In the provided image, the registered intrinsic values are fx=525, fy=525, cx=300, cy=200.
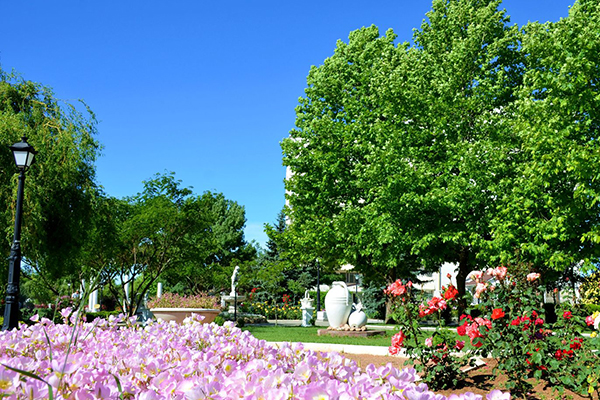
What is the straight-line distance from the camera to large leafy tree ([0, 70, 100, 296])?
13.7 m

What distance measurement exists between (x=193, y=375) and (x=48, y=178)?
1358 cm

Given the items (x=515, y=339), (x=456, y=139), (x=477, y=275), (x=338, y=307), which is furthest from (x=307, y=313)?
(x=515, y=339)

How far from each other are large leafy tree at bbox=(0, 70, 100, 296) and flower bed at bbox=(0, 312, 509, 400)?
35.5ft

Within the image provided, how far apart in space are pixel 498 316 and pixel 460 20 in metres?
15.8

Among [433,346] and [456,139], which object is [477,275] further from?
[456,139]

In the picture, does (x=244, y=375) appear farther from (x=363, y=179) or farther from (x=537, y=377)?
(x=363, y=179)

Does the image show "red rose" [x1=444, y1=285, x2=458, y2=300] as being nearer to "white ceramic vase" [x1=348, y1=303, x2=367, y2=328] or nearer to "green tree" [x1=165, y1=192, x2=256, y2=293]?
"white ceramic vase" [x1=348, y1=303, x2=367, y2=328]

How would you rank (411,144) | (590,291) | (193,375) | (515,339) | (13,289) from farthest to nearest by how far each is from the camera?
(590,291)
(411,144)
(13,289)
(515,339)
(193,375)

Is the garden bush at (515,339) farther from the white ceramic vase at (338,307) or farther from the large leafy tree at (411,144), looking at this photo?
the large leafy tree at (411,144)

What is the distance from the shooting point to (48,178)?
14250 millimetres

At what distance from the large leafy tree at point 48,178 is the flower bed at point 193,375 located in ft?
35.5

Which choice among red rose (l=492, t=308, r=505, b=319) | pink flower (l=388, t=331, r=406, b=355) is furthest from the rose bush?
pink flower (l=388, t=331, r=406, b=355)

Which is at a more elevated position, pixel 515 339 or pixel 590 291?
pixel 590 291

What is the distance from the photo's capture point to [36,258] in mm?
14352
